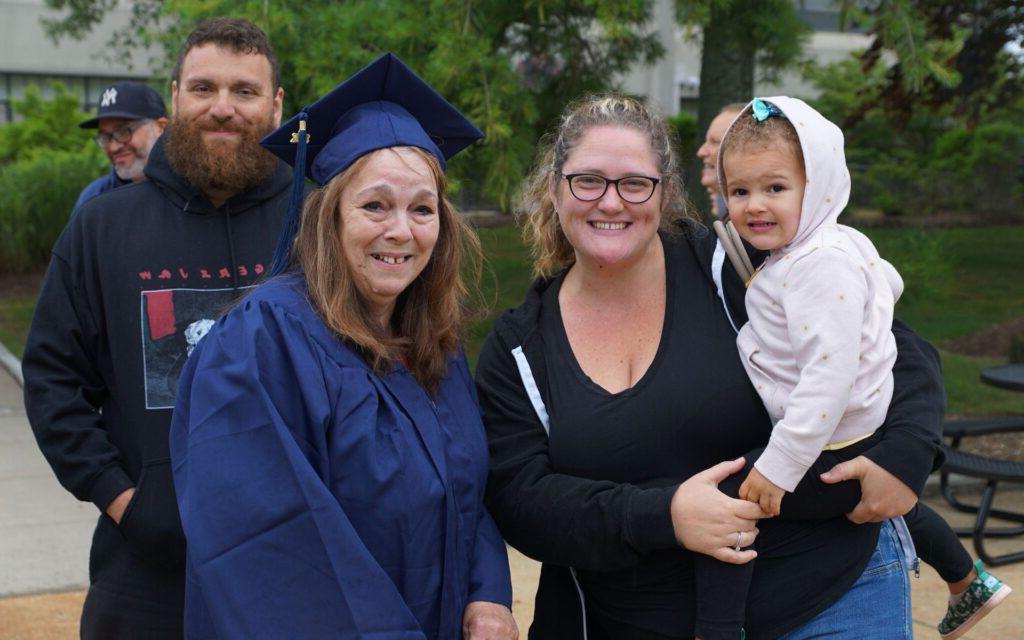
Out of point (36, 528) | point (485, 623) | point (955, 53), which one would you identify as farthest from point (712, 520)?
point (955, 53)

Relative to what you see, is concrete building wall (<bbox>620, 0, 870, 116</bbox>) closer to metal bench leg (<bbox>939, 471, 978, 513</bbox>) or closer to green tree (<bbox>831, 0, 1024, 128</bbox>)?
green tree (<bbox>831, 0, 1024, 128</bbox>)

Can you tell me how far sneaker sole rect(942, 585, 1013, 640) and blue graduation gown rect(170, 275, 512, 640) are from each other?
5.59 ft

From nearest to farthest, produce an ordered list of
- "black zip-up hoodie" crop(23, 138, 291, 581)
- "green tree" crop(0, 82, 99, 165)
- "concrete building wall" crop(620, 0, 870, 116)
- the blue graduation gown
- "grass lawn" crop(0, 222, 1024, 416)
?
the blue graduation gown, "black zip-up hoodie" crop(23, 138, 291, 581), "grass lawn" crop(0, 222, 1024, 416), "green tree" crop(0, 82, 99, 165), "concrete building wall" crop(620, 0, 870, 116)

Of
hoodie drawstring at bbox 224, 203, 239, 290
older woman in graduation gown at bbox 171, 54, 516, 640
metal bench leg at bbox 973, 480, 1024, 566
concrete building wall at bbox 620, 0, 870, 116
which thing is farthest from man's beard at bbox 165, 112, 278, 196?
concrete building wall at bbox 620, 0, 870, 116

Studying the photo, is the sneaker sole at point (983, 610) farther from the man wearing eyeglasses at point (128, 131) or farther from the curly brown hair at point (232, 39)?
the man wearing eyeglasses at point (128, 131)

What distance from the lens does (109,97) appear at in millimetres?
5941

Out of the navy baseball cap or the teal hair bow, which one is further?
the navy baseball cap

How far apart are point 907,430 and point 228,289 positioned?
1.78 metres

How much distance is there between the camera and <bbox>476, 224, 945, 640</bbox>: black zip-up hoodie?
2549mm

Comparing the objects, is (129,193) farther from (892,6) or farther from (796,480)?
(892,6)

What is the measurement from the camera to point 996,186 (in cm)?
2458

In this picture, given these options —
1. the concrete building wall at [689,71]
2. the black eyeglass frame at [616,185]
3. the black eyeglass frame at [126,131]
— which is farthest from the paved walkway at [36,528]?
the concrete building wall at [689,71]

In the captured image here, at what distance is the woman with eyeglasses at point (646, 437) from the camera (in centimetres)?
256

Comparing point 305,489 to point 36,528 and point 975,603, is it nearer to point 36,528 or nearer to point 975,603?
point 975,603
